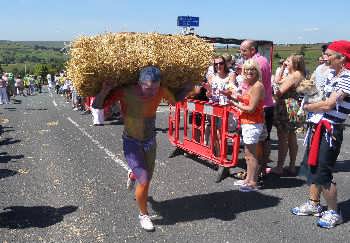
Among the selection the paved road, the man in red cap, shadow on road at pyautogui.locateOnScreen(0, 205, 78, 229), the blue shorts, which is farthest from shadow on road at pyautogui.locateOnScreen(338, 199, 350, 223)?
shadow on road at pyautogui.locateOnScreen(0, 205, 78, 229)

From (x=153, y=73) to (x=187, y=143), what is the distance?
3681 millimetres

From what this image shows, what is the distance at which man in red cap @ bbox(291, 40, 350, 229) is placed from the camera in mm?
4574

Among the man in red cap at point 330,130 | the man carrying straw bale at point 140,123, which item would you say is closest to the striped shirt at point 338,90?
the man in red cap at point 330,130

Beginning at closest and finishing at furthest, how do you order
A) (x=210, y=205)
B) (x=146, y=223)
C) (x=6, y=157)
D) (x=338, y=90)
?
(x=338, y=90) < (x=146, y=223) < (x=210, y=205) < (x=6, y=157)

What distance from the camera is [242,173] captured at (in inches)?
275

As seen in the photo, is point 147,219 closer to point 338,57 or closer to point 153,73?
point 153,73

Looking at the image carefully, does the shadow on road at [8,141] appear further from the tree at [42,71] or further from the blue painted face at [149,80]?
the tree at [42,71]

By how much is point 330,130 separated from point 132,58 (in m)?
2.22

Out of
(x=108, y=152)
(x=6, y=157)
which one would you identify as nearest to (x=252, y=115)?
(x=108, y=152)

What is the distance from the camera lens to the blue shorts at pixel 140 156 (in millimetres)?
4910

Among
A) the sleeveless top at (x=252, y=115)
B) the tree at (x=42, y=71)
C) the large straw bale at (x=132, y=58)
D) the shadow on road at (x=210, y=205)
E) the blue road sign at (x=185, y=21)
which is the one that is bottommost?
the tree at (x=42, y=71)

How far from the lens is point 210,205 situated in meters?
5.66

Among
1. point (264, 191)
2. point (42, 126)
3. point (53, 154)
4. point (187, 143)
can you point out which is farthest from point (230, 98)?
point (42, 126)

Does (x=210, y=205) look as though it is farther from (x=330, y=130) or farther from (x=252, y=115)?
(x=330, y=130)
